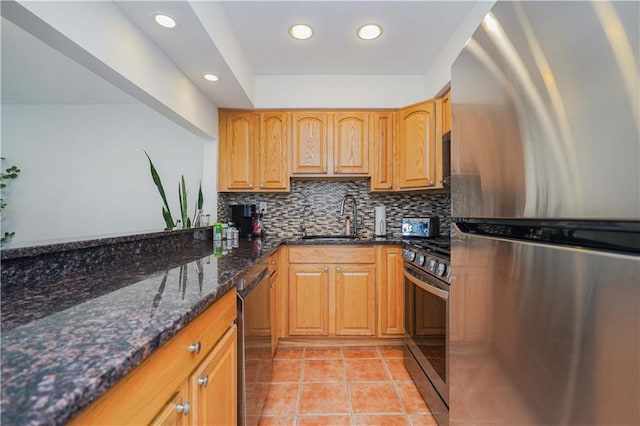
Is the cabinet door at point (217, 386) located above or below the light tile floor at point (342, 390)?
above

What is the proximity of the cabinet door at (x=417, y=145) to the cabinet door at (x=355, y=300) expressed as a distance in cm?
88

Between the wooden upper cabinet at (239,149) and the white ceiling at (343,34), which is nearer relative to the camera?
the white ceiling at (343,34)

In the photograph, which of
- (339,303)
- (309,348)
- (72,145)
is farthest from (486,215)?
(72,145)

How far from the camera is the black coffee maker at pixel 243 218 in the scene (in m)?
2.78

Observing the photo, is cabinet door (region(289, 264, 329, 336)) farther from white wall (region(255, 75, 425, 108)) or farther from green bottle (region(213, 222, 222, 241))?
white wall (region(255, 75, 425, 108))

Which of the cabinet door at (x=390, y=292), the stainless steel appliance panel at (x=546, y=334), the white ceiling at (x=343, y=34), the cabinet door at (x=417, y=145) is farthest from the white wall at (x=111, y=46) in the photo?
the cabinet door at (x=390, y=292)

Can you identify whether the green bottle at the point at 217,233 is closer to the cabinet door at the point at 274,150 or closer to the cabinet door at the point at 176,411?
the cabinet door at the point at 274,150

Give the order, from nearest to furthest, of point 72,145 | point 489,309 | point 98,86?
point 489,309
point 98,86
point 72,145

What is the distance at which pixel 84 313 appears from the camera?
0.66 meters

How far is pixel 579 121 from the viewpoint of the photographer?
0.58m

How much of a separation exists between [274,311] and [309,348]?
1.69 ft

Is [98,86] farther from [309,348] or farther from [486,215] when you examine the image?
[486,215]

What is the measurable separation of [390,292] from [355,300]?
0.31 metres

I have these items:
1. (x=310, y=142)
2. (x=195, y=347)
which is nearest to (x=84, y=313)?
(x=195, y=347)
